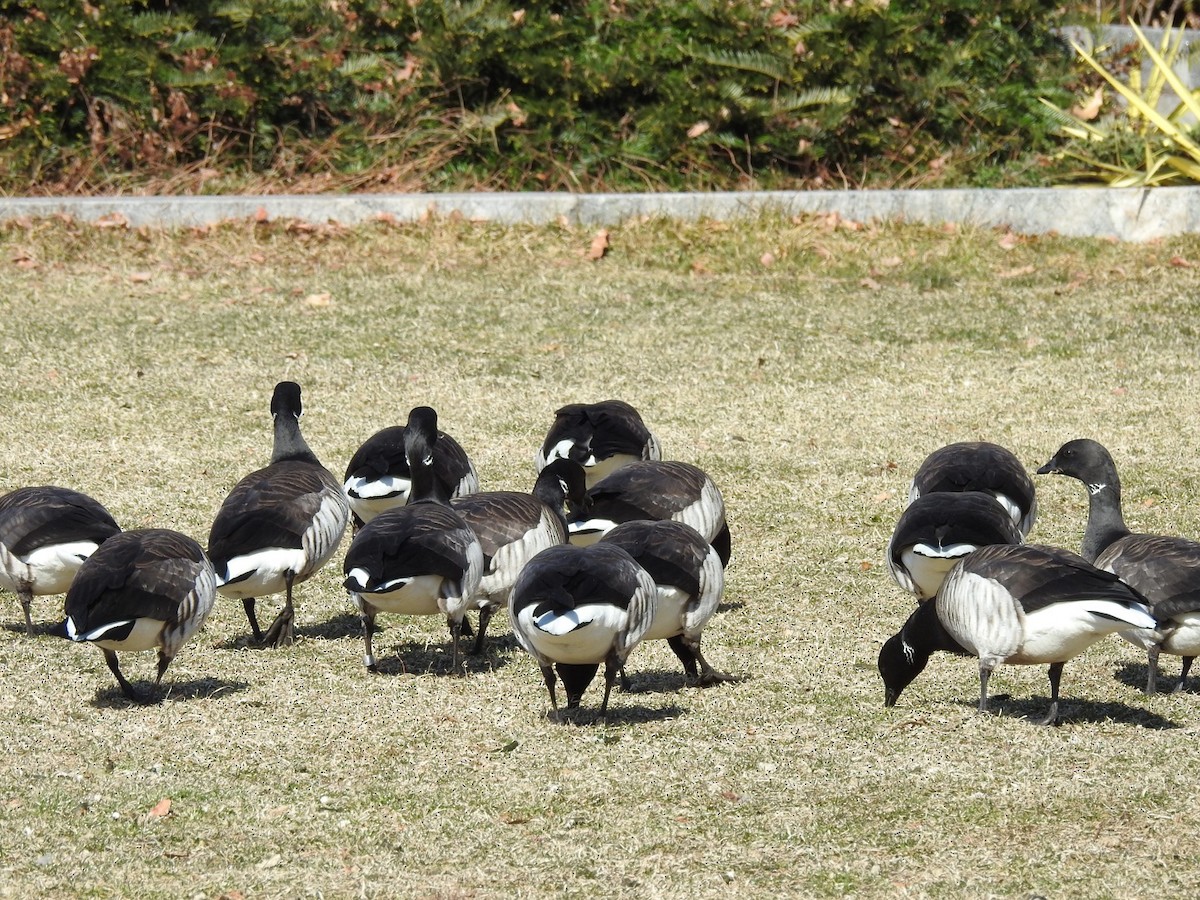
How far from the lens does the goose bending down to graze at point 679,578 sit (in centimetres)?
714

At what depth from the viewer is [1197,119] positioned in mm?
17641

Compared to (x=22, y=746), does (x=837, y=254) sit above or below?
above

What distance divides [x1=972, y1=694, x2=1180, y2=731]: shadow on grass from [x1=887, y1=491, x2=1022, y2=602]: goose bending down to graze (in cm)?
71

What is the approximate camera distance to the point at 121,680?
280 inches

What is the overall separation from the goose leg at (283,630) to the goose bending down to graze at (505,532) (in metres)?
0.97

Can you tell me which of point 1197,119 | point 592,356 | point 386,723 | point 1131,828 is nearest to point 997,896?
point 1131,828

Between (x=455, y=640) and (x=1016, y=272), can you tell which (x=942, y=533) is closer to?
(x=455, y=640)

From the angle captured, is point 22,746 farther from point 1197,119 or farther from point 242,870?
point 1197,119

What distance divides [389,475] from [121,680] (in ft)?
7.40

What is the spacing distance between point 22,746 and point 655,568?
2.85m

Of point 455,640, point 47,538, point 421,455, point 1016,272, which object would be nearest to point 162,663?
point 47,538

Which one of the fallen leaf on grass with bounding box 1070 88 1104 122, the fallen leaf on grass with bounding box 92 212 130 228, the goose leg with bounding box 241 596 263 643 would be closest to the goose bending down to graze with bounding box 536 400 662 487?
the goose leg with bounding box 241 596 263 643

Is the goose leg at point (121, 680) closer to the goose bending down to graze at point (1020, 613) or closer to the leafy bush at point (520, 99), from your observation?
the goose bending down to graze at point (1020, 613)

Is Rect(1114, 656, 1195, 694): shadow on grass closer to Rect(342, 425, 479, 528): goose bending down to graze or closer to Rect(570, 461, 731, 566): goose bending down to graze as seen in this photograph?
Rect(570, 461, 731, 566): goose bending down to graze
